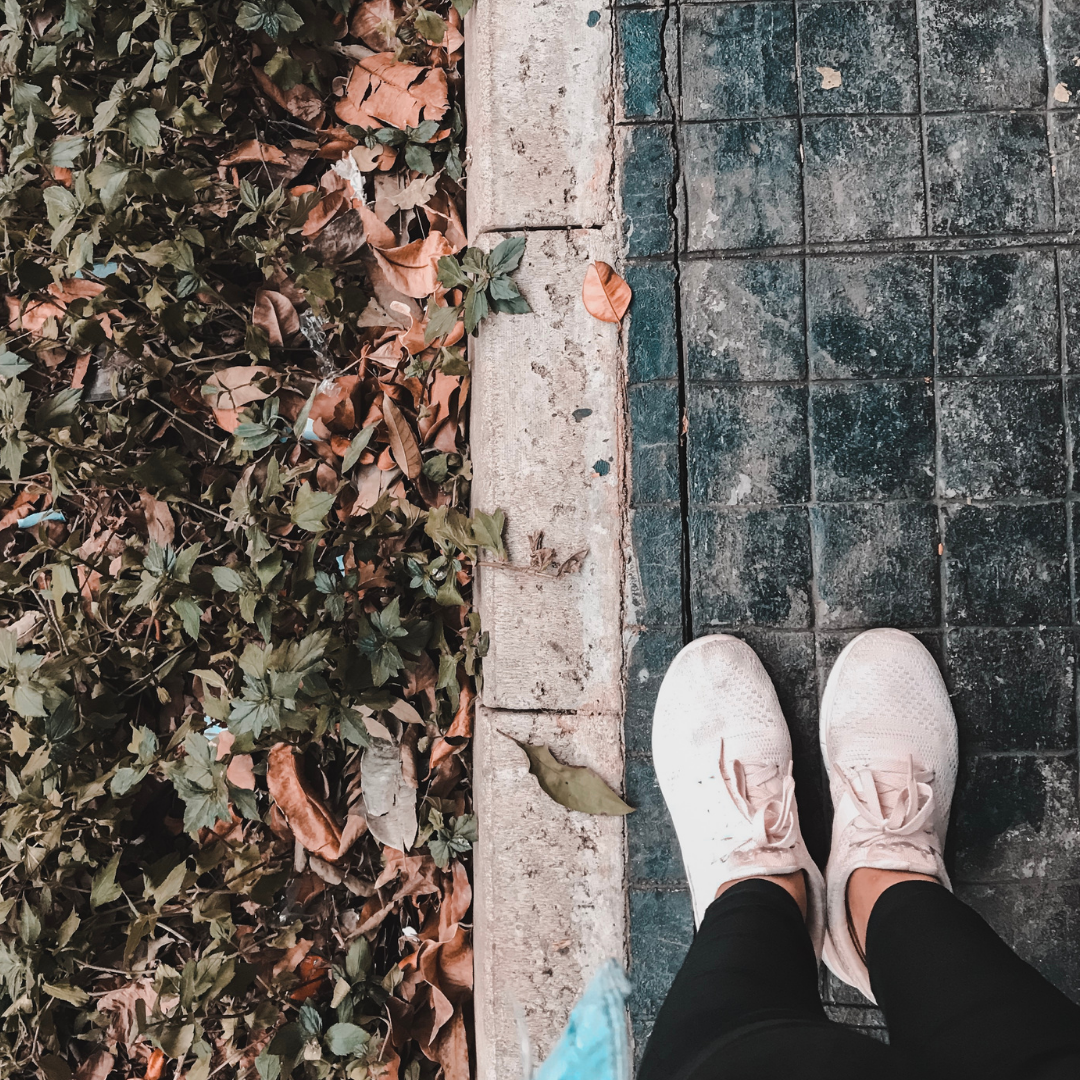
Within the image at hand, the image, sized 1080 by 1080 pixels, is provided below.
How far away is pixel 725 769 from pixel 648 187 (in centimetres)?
120

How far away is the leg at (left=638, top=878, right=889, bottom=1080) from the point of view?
104cm

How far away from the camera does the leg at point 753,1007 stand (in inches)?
41.1

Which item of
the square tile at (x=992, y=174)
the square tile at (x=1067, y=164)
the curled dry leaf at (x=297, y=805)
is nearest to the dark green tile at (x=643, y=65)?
the square tile at (x=992, y=174)

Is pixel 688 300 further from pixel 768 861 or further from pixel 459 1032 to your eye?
pixel 459 1032

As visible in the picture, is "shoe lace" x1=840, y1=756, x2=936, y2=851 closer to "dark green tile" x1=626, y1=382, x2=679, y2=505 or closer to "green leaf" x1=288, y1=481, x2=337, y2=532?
"dark green tile" x1=626, y1=382, x2=679, y2=505

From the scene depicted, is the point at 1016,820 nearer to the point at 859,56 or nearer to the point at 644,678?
the point at 644,678

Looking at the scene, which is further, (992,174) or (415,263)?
(415,263)

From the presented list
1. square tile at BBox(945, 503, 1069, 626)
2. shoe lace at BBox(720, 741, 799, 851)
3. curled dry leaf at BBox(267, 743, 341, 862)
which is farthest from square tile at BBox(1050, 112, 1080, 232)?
curled dry leaf at BBox(267, 743, 341, 862)

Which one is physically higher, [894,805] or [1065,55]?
[1065,55]

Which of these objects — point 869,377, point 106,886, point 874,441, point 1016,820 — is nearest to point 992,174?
point 869,377

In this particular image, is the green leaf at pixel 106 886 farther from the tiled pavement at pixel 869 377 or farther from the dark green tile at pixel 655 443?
the dark green tile at pixel 655 443

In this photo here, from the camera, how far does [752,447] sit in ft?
5.36

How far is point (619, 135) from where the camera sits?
5.46 feet

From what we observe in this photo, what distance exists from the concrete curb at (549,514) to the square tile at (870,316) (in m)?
0.41
